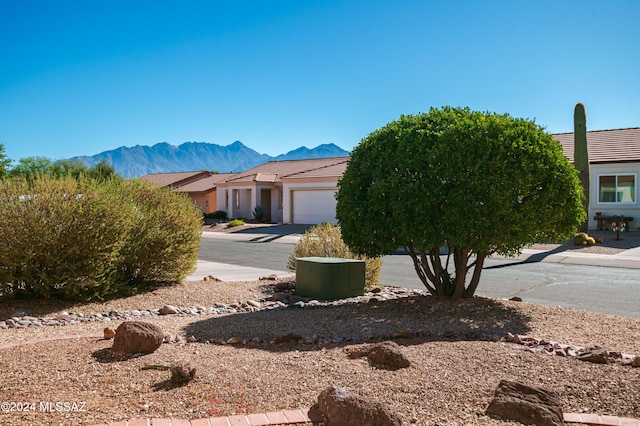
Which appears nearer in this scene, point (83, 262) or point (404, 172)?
point (404, 172)

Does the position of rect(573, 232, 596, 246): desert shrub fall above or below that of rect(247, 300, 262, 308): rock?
above

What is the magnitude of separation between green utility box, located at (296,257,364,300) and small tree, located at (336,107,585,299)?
1.27 metres

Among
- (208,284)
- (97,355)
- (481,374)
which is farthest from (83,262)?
(481,374)

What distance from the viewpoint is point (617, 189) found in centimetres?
2580

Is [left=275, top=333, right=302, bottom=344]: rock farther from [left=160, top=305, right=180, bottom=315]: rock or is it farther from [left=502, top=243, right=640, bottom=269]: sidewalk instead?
[left=502, top=243, right=640, bottom=269]: sidewalk

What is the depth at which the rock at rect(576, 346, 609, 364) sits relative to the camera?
17.0 feet

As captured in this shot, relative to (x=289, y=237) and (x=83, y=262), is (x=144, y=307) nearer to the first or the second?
(x=83, y=262)

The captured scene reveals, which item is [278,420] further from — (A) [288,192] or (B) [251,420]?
(A) [288,192]

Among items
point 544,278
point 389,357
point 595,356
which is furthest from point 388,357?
point 544,278

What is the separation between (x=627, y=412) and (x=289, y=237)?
76.6 ft

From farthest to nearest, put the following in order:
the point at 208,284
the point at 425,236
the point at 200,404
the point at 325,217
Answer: the point at 325,217
the point at 208,284
the point at 425,236
the point at 200,404

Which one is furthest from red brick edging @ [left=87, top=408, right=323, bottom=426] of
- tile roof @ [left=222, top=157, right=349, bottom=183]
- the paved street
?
tile roof @ [left=222, top=157, right=349, bottom=183]

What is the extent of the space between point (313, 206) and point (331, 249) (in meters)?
24.2

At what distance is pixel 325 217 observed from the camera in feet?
112
